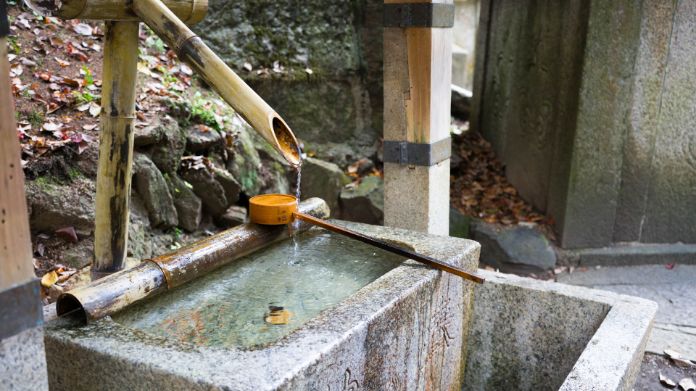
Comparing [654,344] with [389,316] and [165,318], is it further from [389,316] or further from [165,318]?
[165,318]

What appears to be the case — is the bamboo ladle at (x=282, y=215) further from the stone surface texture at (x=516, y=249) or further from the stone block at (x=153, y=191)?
the stone surface texture at (x=516, y=249)

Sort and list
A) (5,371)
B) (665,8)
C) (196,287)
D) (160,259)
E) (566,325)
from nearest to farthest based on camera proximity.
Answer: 1. (5,371)
2. (160,259)
3. (196,287)
4. (566,325)
5. (665,8)

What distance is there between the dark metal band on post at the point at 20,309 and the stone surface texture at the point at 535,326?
2.32m

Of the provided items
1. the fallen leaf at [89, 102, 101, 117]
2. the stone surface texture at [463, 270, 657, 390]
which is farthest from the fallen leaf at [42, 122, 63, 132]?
the stone surface texture at [463, 270, 657, 390]

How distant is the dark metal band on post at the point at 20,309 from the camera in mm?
1438

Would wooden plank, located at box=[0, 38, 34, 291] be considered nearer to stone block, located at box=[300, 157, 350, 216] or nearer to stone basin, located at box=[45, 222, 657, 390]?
stone basin, located at box=[45, 222, 657, 390]

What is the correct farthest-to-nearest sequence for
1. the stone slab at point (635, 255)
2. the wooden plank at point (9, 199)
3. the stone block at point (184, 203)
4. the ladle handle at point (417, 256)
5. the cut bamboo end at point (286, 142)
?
the stone slab at point (635, 255)
the stone block at point (184, 203)
the ladle handle at point (417, 256)
the cut bamboo end at point (286, 142)
the wooden plank at point (9, 199)

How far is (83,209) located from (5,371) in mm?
2697

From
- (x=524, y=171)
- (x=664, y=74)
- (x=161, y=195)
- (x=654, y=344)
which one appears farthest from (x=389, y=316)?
(x=524, y=171)

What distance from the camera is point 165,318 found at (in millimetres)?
2410

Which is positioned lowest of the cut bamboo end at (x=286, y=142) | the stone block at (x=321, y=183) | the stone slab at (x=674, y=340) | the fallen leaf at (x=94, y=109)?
the stone slab at (x=674, y=340)

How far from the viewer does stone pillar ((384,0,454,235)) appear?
390 cm

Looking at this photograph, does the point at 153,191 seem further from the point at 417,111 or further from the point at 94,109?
the point at 417,111

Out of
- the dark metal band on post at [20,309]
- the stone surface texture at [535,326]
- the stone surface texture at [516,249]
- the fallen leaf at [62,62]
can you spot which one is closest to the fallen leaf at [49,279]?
the fallen leaf at [62,62]
